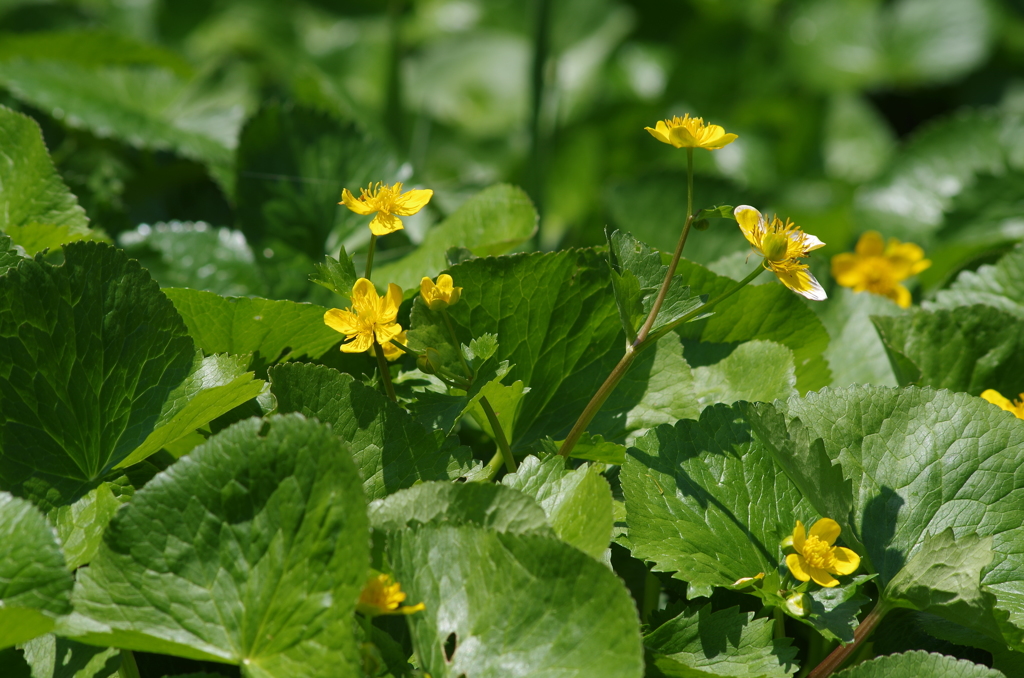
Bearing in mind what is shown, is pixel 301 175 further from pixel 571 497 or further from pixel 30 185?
pixel 571 497

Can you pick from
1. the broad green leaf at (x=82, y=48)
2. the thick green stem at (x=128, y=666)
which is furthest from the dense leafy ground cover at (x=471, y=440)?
the broad green leaf at (x=82, y=48)

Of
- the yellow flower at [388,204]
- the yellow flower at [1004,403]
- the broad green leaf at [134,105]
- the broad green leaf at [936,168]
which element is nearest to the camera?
the yellow flower at [388,204]

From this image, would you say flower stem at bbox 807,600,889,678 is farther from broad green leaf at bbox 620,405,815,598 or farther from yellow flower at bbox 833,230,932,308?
yellow flower at bbox 833,230,932,308

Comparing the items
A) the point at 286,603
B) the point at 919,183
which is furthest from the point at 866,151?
the point at 286,603

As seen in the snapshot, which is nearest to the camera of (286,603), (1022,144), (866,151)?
(286,603)

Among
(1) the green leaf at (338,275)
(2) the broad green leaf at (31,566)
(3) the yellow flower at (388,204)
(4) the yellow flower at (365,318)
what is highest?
(3) the yellow flower at (388,204)

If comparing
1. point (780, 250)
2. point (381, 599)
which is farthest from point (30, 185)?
point (780, 250)

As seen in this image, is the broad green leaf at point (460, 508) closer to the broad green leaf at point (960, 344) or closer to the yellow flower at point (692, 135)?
the yellow flower at point (692, 135)

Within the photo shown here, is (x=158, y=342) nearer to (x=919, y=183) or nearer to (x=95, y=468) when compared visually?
(x=95, y=468)
